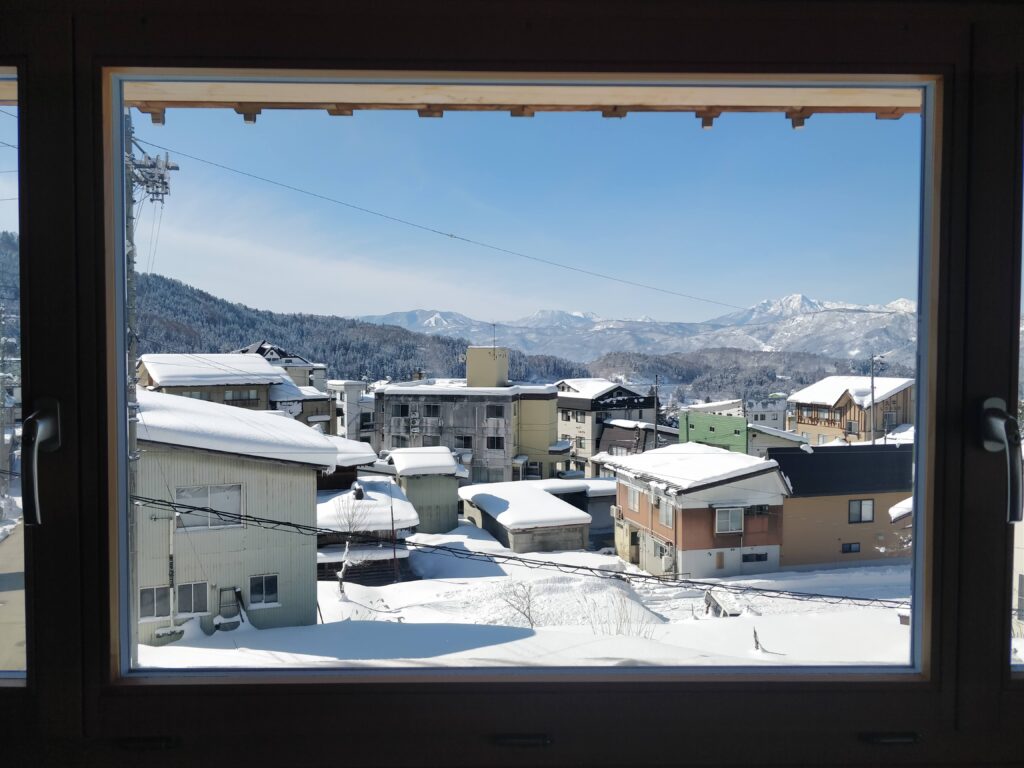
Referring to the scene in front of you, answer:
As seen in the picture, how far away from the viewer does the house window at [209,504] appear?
50.1 inches

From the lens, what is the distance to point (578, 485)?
7.55ft

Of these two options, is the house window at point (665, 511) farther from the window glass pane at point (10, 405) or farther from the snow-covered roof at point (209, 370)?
the window glass pane at point (10, 405)

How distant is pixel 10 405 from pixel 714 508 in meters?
1.74

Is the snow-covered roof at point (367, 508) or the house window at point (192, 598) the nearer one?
the house window at point (192, 598)

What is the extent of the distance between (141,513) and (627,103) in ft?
3.88

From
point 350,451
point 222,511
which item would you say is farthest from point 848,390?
point 222,511

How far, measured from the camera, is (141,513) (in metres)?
1.18

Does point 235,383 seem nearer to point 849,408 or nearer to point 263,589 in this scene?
point 263,589

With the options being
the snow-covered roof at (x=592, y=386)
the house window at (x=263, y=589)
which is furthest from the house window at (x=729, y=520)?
the house window at (x=263, y=589)

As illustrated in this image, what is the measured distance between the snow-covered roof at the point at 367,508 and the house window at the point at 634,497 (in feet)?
2.66

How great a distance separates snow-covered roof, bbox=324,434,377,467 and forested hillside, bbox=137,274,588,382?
45 centimetres

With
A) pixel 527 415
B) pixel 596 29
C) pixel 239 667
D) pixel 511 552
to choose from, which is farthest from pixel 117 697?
pixel 511 552

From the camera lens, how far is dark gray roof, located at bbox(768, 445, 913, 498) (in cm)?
130

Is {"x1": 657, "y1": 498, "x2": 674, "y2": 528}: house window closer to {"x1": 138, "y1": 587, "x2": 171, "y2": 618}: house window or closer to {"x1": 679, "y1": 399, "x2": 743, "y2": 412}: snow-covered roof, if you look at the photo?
{"x1": 679, "y1": 399, "x2": 743, "y2": 412}: snow-covered roof
